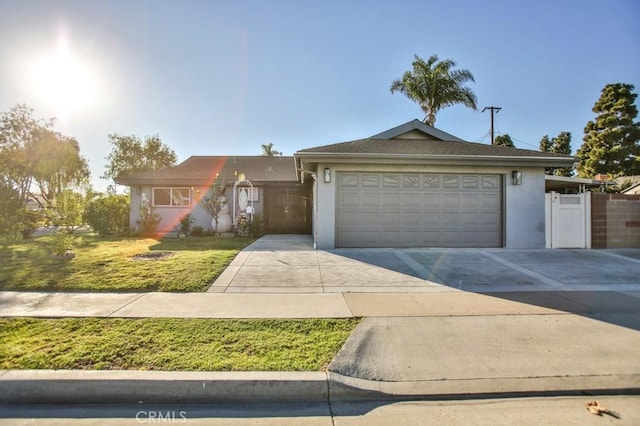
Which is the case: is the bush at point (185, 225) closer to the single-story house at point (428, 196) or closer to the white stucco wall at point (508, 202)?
the single-story house at point (428, 196)

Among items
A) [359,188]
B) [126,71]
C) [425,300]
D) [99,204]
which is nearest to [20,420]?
[425,300]

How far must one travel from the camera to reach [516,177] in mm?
10430

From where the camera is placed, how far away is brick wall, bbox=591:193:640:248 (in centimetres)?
1057

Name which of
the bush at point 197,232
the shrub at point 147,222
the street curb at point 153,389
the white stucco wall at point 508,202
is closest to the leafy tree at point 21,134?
the shrub at point 147,222

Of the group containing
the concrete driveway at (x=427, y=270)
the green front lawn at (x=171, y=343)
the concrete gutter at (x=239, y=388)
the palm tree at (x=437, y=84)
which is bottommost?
the concrete gutter at (x=239, y=388)

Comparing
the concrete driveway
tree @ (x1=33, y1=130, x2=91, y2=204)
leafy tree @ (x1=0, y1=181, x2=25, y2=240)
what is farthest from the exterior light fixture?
tree @ (x1=33, y1=130, x2=91, y2=204)

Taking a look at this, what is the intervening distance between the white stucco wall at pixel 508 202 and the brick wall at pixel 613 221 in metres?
1.71

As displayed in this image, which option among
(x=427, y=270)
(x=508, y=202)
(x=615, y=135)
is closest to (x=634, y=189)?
(x=615, y=135)

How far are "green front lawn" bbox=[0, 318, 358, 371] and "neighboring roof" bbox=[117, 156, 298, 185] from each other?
11802mm

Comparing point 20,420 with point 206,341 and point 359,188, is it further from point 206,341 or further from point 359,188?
point 359,188

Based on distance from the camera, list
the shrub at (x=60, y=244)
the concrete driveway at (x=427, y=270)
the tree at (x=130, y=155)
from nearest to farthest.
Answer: the concrete driveway at (x=427, y=270), the shrub at (x=60, y=244), the tree at (x=130, y=155)

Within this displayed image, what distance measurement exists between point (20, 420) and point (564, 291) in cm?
771

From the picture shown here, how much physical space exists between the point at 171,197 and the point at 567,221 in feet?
53.3

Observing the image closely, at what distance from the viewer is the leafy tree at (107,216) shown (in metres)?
15.2
